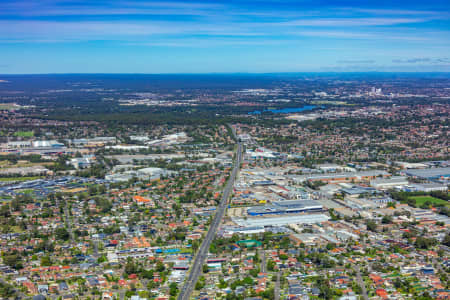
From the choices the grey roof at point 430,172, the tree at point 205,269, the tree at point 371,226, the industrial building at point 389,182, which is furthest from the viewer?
the grey roof at point 430,172

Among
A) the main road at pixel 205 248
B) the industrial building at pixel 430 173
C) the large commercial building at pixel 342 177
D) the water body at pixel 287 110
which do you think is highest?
the water body at pixel 287 110

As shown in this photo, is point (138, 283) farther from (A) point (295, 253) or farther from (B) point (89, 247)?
(A) point (295, 253)

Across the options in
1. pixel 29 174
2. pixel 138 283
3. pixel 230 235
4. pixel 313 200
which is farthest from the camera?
pixel 29 174

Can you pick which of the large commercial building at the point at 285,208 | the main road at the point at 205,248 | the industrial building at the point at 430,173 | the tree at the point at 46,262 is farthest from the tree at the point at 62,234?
the industrial building at the point at 430,173

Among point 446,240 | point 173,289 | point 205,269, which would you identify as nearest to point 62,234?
point 205,269

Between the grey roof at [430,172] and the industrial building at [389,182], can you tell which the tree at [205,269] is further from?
the grey roof at [430,172]

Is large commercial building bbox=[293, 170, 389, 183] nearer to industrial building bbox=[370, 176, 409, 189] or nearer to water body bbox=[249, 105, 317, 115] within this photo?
industrial building bbox=[370, 176, 409, 189]

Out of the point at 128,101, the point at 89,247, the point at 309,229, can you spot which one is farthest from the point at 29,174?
the point at 128,101

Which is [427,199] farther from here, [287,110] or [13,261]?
[287,110]
